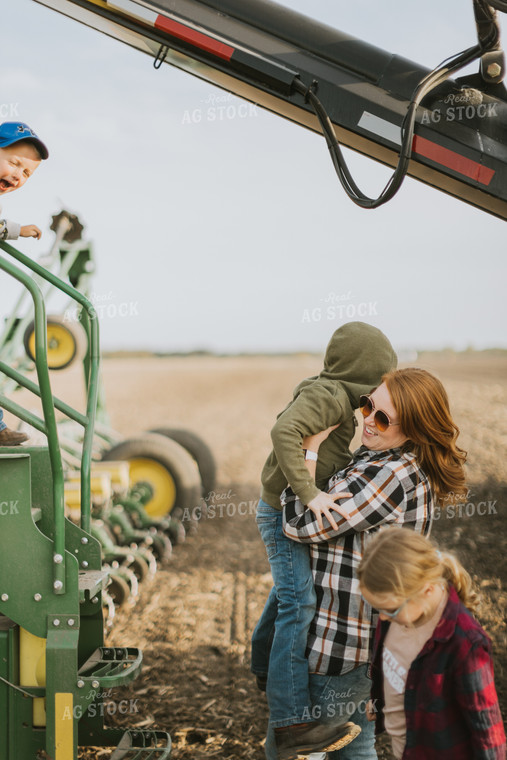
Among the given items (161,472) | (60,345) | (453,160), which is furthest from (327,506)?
(161,472)

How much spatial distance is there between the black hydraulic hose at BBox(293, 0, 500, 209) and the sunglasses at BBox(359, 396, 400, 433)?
2.41 ft

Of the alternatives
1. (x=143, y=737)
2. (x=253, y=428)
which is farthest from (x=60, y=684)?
(x=253, y=428)

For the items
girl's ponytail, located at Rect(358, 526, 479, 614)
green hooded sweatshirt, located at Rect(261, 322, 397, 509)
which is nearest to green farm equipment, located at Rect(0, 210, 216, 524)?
green hooded sweatshirt, located at Rect(261, 322, 397, 509)

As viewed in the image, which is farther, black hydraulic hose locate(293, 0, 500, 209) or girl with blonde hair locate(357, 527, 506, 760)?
black hydraulic hose locate(293, 0, 500, 209)

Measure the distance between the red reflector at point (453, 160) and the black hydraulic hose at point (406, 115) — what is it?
66 millimetres

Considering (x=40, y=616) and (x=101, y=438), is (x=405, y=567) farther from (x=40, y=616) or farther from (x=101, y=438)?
(x=101, y=438)

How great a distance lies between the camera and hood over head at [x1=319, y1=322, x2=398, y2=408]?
7.63ft

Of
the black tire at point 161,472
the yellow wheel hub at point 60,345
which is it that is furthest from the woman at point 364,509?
the black tire at point 161,472

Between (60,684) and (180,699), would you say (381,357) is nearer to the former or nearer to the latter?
(60,684)

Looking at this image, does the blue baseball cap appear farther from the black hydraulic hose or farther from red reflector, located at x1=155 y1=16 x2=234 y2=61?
the black hydraulic hose

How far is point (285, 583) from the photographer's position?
7.59 ft

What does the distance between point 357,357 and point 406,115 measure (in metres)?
0.85

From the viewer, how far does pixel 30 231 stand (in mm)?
2664

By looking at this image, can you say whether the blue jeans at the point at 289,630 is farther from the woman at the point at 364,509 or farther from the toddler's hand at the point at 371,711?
the toddler's hand at the point at 371,711
